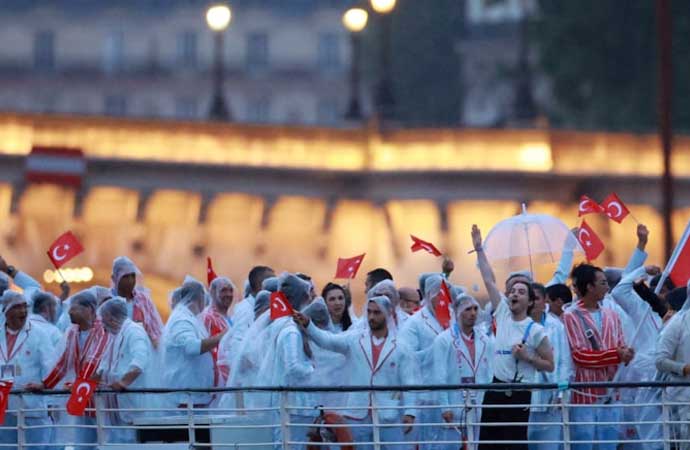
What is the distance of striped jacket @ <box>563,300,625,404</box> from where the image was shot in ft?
62.3

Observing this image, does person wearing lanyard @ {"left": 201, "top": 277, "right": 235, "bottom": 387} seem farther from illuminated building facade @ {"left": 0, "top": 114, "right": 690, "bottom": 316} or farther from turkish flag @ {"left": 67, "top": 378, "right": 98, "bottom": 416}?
illuminated building facade @ {"left": 0, "top": 114, "right": 690, "bottom": 316}

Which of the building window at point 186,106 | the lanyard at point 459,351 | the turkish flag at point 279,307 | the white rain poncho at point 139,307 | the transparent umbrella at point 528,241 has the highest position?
the building window at point 186,106

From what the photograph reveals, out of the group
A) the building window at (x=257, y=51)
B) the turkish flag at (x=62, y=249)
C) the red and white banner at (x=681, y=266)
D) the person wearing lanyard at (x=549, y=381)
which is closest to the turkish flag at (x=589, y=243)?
the red and white banner at (x=681, y=266)

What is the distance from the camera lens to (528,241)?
2064 cm

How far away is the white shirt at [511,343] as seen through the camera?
18.2m

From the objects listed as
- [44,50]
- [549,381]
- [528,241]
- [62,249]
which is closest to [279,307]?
[549,381]

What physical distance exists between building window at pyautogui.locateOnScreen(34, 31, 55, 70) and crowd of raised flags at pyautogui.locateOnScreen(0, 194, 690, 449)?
327ft

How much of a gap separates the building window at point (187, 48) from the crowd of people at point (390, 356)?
9868cm

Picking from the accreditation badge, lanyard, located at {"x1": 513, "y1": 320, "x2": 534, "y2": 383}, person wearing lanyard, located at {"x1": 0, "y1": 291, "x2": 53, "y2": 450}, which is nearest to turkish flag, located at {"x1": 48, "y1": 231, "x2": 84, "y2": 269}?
person wearing lanyard, located at {"x1": 0, "y1": 291, "x2": 53, "y2": 450}

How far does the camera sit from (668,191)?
3309 centimetres

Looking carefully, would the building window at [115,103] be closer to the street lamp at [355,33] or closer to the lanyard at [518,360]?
the street lamp at [355,33]

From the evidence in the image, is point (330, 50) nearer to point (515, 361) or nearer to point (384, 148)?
point (384, 148)

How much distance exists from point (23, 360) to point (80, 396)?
156cm

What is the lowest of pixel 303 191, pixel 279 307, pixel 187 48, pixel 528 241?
pixel 279 307
